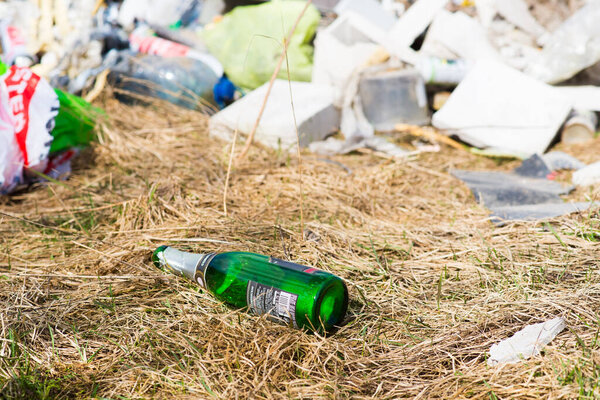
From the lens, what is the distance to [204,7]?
4.99 metres

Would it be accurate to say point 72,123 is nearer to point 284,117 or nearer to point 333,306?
point 284,117

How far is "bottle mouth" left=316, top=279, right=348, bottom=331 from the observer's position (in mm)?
1408

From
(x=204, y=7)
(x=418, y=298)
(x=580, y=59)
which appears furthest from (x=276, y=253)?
(x=204, y=7)

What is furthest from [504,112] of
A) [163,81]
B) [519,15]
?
[163,81]

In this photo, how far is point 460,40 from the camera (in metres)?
4.08

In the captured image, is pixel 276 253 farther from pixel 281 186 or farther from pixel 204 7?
pixel 204 7

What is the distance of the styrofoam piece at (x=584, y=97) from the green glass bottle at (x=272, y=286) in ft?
9.70

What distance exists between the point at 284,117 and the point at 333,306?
1.97m

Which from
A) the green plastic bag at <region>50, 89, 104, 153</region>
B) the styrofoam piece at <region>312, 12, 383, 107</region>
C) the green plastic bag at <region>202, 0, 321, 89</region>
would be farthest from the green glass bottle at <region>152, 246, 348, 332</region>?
the green plastic bag at <region>202, 0, 321, 89</region>

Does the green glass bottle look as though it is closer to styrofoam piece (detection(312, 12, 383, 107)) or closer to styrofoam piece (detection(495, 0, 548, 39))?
styrofoam piece (detection(312, 12, 383, 107))

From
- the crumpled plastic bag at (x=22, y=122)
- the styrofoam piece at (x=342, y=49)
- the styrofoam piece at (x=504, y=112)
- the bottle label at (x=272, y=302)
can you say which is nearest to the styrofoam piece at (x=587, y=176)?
the styrofoam piece at (x=504, y=112)

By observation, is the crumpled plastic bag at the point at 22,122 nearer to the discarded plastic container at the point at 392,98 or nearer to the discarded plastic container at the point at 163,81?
the discarded plastic container at the point at 163,81

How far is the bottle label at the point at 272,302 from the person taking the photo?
138 cm

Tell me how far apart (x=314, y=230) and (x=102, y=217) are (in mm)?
943
